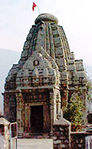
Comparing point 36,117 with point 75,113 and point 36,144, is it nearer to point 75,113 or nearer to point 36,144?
point 75,113

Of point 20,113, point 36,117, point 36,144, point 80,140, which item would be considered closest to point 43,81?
point 20,113


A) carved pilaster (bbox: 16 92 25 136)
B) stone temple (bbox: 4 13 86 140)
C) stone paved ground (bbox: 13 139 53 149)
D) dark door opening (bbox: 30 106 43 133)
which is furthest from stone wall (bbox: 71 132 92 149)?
dark door opening (bbox: 30 106 43 133)

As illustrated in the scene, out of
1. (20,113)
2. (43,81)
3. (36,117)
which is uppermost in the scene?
(43,81)

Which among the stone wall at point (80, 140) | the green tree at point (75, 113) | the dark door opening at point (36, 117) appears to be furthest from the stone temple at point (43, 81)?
the stone wall at point (80, 140)

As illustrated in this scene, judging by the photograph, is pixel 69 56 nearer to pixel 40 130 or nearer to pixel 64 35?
pixel 64 35

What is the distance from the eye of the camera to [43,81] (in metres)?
15.1

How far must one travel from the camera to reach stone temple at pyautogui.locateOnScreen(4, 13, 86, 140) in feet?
49.7

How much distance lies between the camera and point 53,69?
15.4 meters

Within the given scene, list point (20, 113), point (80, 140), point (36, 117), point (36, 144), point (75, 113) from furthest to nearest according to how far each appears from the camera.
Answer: point (36, 117), point (20, 113), point (75, 113), point (36, 144), point (80, 140)

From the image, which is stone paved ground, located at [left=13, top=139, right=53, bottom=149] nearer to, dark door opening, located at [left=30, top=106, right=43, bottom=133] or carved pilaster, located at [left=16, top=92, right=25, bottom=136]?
carved pilaster, located at [left=16, top=92, right=25, bottom=136]

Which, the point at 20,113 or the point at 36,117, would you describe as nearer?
the point at 20,113

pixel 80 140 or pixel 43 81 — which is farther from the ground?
pixel 43 81

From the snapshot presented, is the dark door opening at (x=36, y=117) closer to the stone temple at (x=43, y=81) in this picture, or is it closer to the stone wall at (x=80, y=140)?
the stone temple at (x=43, y=81)

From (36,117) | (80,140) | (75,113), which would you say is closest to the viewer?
(80,140)
